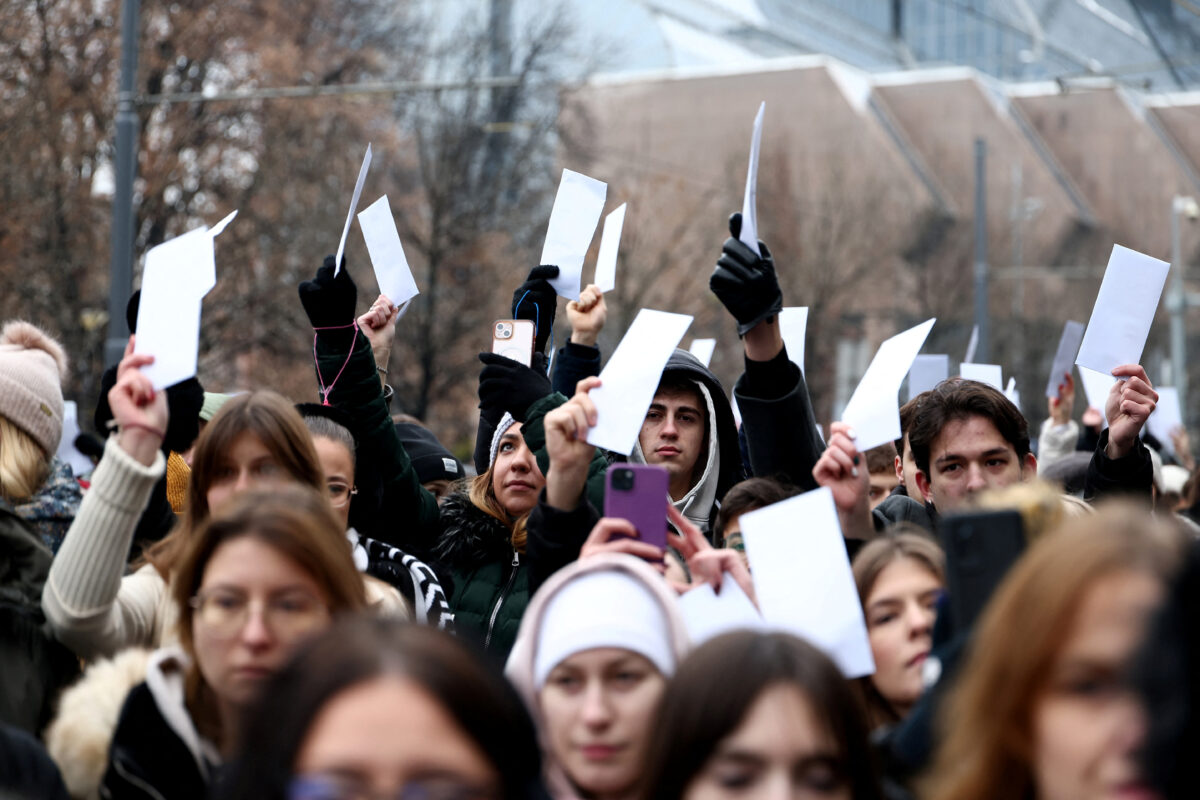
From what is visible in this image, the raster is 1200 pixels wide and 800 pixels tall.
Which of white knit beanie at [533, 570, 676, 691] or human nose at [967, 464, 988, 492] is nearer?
white knit beanie at [533, 570, 676, 691]

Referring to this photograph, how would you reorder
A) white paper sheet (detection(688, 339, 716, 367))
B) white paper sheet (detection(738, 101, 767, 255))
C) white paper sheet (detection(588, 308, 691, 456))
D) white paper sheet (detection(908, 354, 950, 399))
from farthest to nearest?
white paper sheet (detection(688, 339, 716, 367)) → white paper sheet (detection(908, 354, 950, 399)) → white paper sheet (detection(738, 101, 767, 255)) → white paper sheet (detection(588, 308, 691, 456))

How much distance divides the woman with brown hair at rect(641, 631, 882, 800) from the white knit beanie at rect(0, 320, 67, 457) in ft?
7.13

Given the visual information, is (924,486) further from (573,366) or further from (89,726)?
(89,726)

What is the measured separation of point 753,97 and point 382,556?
3611 cm

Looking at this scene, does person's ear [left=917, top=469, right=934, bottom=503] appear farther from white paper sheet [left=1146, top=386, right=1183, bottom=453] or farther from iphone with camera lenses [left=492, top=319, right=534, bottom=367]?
white paper sheet [left=1146, top=386, right=1183, bottom=453]

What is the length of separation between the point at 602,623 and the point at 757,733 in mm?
568

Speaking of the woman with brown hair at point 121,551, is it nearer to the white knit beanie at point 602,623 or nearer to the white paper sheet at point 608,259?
the white knit beanie at point 602,623

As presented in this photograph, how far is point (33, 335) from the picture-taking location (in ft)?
15.3

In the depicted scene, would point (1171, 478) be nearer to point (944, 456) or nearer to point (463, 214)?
point (944, 456)

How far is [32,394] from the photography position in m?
4.12

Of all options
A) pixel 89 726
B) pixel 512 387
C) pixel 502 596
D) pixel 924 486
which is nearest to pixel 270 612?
pixel 89 726

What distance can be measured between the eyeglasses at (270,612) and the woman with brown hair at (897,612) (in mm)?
1105

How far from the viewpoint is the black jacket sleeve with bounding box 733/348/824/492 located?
4254 mm

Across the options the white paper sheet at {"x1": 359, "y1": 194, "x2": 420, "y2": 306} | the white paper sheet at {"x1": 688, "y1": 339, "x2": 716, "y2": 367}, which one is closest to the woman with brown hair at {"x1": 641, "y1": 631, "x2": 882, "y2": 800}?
the white paper sheet at {"x1": 359, "y1": 194, "x2": 420, "y2": 306}
